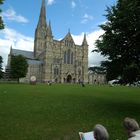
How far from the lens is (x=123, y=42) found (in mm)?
17188

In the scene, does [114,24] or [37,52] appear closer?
[114,24]

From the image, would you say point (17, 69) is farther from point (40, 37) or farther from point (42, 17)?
point (42, 17)

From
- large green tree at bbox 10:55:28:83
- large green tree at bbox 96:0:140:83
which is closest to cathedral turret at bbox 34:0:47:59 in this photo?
large green tree at bbox 10:55:28:83

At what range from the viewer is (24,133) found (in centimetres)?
985

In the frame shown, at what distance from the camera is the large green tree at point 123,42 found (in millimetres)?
16062

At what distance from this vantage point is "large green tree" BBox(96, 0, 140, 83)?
16.1 metres

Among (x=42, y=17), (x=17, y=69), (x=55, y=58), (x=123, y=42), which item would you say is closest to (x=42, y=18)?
(x=42, y=17)

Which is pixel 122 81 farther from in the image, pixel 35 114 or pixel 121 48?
pixel 35 114

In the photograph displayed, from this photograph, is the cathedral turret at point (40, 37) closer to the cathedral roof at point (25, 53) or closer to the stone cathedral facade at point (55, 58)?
the stone cathedral facade at point (55, 58)

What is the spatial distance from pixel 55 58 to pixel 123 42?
10591 centimetres

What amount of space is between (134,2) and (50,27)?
12343 centimetres

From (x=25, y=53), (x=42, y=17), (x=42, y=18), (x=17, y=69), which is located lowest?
(x=17, y=69)

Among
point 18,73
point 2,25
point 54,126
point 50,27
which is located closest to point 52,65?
point 50,27

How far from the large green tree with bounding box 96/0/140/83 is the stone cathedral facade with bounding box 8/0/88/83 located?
10000 centimetres
